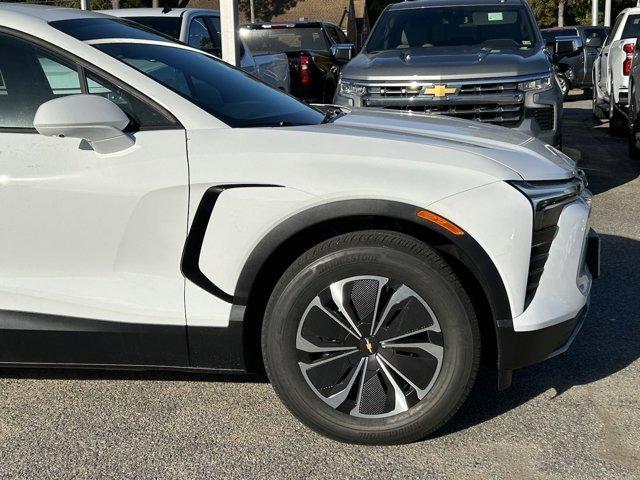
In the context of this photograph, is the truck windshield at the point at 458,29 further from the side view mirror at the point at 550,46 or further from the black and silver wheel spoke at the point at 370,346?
the black and silver wheel spoke at the point at 370,346

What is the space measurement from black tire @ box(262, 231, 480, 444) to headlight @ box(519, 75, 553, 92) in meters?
4.80

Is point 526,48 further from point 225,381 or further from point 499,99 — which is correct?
point 225,381

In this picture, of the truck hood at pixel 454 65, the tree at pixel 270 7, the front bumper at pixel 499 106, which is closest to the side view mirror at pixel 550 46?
the truck hood at pixel 454 65

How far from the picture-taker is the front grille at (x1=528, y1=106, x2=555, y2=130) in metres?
7.76

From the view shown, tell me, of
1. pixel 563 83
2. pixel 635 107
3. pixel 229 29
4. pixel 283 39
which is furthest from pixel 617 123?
pixel 229 29

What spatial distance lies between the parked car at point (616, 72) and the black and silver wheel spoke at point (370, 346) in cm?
954

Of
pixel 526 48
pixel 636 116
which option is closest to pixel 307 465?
pixel 526 48

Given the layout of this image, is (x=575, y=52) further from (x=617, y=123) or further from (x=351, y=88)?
(x=617, y=123)

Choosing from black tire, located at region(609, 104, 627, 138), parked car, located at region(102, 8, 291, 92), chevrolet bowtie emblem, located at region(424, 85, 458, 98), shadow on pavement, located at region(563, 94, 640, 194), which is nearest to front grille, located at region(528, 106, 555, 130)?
chevrolet bowtie emblem, located at region(424, 85, 458, 98)

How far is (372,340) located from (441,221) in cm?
53

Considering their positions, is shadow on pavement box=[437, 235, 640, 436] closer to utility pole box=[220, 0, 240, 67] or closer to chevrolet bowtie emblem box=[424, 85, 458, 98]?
chevrolet bowtie emblem box=[424, 85, 458, 98]

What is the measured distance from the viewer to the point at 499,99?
769 cm

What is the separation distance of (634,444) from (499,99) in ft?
15.2

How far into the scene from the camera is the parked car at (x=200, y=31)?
10.3 metres
